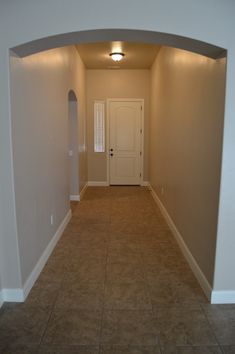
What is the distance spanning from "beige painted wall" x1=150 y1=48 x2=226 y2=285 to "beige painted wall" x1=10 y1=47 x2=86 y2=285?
1.61 meters

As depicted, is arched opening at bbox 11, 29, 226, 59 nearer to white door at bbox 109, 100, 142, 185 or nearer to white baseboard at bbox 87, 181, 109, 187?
white door at bbox 109, 100, 142, 185

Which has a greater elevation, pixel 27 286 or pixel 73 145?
pixel 73 145

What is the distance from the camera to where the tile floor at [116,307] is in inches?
81.0

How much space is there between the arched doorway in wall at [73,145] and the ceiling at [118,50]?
98cm

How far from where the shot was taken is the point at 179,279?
294 cm

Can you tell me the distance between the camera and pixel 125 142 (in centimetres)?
756

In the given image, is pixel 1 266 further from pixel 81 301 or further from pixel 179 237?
pixel 179 237

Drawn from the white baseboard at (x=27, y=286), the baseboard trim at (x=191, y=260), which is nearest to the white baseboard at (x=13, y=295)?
the white baseboard at (x=27, y=286)

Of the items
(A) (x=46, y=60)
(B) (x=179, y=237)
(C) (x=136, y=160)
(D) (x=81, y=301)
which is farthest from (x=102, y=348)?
(C) (x=136, y=160)

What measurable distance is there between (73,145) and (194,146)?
10.7ft

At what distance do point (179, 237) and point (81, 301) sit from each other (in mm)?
1693

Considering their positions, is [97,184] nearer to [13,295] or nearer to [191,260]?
[191,260]

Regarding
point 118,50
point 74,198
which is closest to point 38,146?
point 74,198

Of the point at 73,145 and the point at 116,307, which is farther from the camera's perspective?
the point at 73,145
